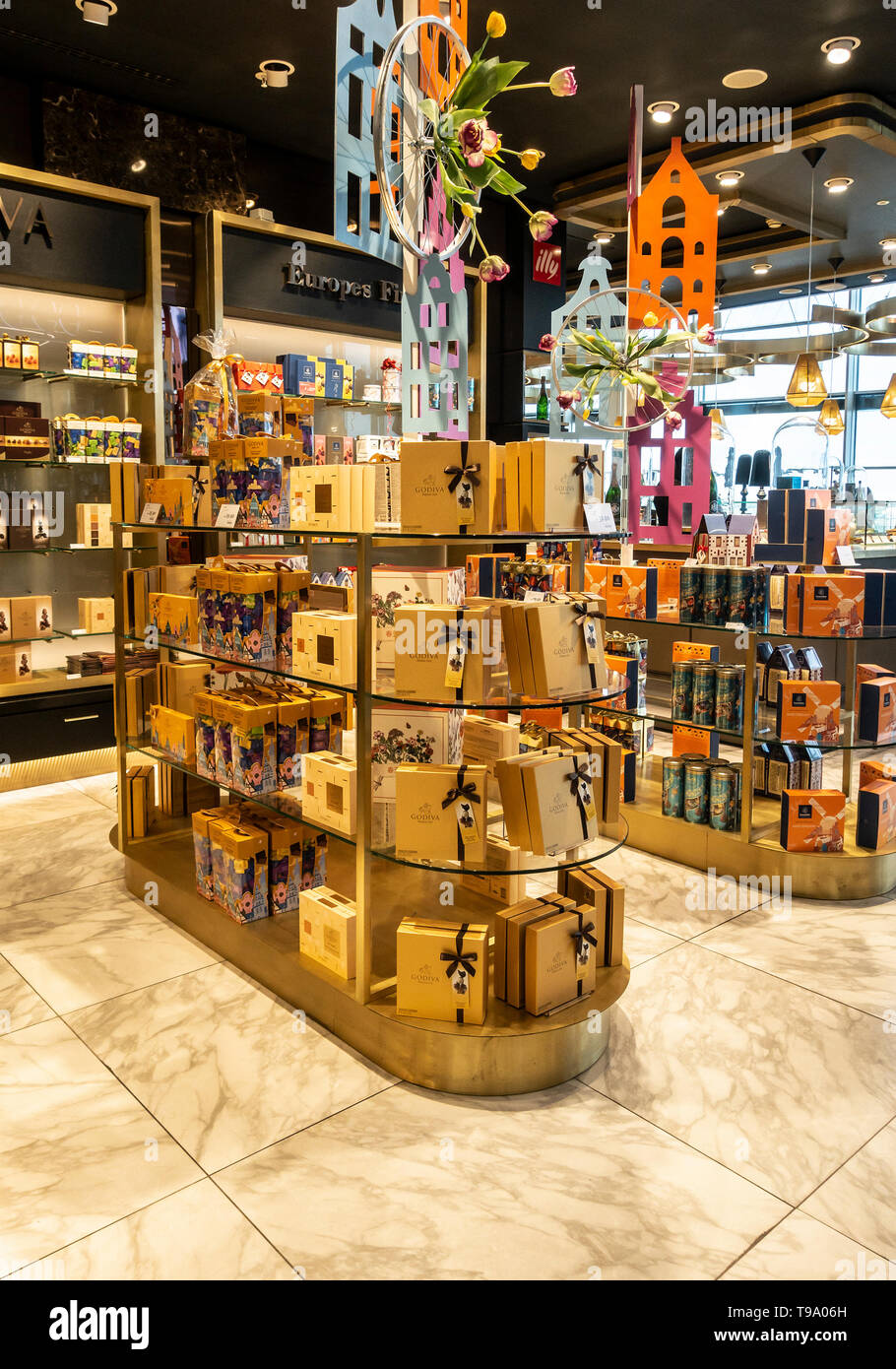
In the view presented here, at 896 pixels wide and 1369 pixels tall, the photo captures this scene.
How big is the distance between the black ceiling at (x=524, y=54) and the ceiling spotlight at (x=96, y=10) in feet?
0.15

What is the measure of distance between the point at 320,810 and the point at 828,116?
530cm

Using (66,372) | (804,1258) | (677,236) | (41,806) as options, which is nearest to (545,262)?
(677,236)

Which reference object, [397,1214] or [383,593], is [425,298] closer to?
[383,593]

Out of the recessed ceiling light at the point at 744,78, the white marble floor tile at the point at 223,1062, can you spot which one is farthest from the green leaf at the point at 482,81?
the recessed ceiling light at the point at 744,78

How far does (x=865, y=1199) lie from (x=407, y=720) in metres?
1.55

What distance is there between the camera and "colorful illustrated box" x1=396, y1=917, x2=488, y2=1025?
7.89 feet

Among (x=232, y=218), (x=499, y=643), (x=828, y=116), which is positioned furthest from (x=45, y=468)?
(x=828, y=116)

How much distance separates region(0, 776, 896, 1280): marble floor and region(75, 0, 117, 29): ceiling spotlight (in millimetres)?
4115

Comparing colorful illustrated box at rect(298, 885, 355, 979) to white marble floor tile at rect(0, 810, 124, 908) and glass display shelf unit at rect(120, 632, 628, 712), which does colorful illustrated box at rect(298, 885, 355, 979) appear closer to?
glass display shelf unit at rect(120, 632, 628, 712)

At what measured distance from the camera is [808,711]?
12.3ft

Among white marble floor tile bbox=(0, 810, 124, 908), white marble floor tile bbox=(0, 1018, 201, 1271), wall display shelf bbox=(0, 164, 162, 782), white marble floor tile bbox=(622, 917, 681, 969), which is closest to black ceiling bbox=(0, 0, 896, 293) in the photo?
wall display shelf bbox=(0, 164, 162, 782)

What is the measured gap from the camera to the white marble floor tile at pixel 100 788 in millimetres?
4961

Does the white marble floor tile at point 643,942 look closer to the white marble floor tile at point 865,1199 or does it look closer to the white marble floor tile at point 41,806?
the white marble floor tile at point 865,1199

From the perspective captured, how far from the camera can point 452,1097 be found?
242cm
